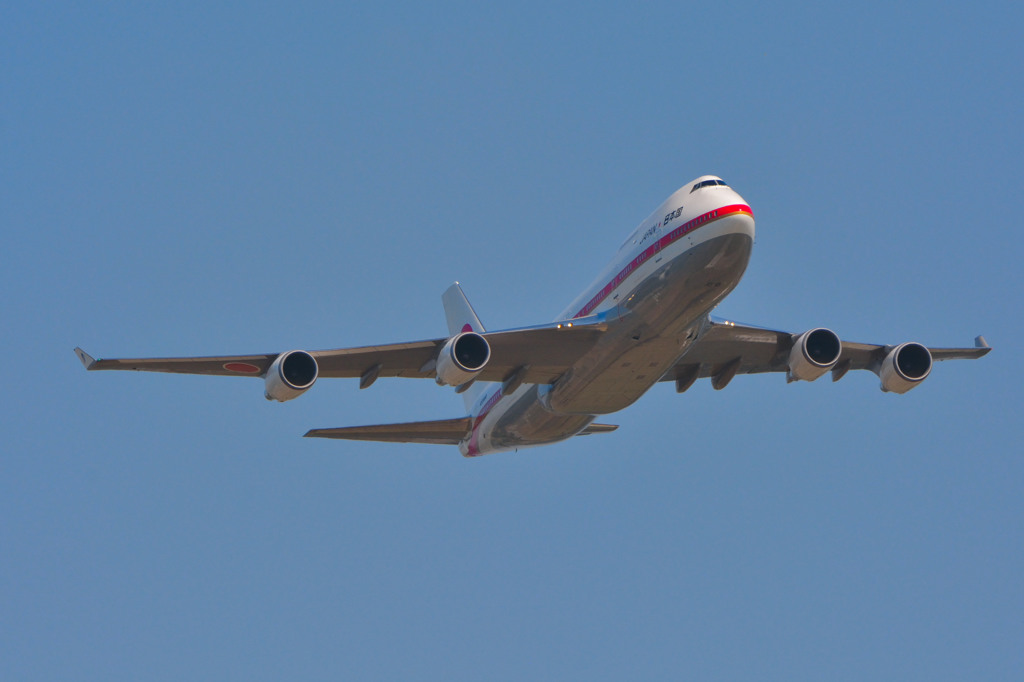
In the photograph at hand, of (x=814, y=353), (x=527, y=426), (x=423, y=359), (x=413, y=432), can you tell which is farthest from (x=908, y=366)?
(x=413, y=432)

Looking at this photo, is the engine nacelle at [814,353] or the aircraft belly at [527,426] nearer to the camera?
the engine nacelle at [814,353]

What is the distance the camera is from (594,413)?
151 feet

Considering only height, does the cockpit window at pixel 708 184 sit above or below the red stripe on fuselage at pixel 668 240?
above

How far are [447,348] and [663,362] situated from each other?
6930 millimetres

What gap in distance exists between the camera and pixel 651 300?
1577 inches

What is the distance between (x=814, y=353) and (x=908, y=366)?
3.75 metres

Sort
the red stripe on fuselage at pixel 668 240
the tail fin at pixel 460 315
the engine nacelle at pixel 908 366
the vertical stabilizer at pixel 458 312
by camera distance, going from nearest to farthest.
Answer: the red stripe on fuselage at pixel 668 240
the engine nacelle at pixel 908 366
the tail fin at pixel 460 315
the vertical stabilizer at pixel 458 312

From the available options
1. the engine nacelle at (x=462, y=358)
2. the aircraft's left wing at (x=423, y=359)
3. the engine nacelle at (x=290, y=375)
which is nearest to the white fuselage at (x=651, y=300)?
the aircraft's left wing at (x=423, y=359)

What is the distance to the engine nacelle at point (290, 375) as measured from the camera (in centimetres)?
4025

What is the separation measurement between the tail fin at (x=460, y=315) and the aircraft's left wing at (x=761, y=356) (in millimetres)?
8572

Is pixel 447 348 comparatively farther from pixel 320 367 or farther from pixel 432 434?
pixel 432 434

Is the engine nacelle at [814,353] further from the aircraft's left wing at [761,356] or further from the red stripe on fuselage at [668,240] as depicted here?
the red stripe on fuselage at [668,240]

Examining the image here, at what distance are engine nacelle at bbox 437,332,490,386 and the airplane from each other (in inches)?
1.7

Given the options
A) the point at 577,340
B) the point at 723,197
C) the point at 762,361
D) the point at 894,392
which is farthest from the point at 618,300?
the point at 894,392
